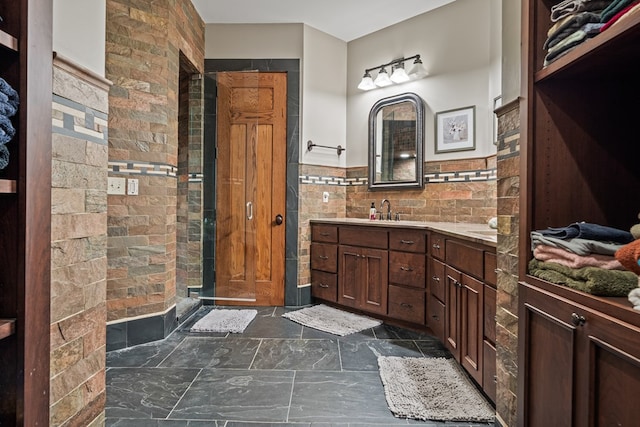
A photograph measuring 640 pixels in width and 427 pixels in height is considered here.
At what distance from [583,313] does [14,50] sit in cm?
154

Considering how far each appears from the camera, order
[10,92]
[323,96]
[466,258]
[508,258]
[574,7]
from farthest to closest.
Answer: [323,96] < [466,258] < [508,258] < [574,7] < [10,92]

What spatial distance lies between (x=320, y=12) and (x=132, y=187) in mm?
2302

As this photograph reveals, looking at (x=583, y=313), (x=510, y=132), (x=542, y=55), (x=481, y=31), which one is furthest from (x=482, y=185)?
(x=583, y=313)

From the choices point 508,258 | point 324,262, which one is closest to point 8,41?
point 508,258

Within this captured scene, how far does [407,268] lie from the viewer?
272cm

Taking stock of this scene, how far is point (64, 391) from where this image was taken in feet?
3.56

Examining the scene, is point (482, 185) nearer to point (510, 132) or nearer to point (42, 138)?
point (510, 132)

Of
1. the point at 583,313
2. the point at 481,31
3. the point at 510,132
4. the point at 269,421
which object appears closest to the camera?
the point at 583,313

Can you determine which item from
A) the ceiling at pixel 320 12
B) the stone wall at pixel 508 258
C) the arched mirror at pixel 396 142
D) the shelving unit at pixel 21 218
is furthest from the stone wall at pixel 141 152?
the stone wall at pixel 508 258

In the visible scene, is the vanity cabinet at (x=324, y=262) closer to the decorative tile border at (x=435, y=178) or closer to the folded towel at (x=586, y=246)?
the decorative tile border at (x=435, y=178)

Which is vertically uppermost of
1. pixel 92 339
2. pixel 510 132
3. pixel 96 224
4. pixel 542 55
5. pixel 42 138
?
pixel 542 55

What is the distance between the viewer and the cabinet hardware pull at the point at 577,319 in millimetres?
827

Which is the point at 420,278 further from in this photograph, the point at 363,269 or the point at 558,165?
the point at 558,165

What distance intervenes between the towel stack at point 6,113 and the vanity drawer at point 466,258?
191cm
